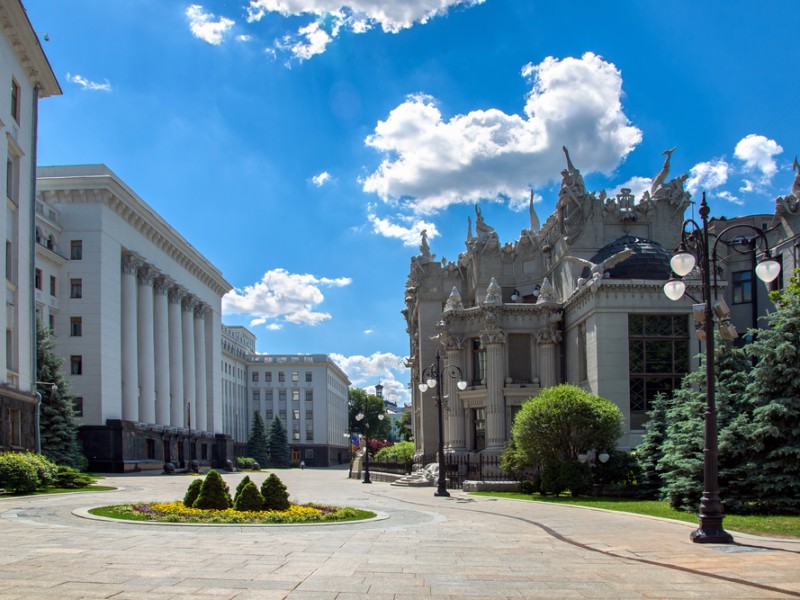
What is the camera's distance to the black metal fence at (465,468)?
42375mm

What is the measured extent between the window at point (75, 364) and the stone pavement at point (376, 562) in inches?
1670

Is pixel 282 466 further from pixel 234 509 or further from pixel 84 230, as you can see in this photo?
pixel 234 509

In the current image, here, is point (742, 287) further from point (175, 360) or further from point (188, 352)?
point (188, 352)

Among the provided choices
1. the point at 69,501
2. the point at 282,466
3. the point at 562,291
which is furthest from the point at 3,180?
the point at 282,466

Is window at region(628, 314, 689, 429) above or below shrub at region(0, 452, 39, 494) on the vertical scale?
above

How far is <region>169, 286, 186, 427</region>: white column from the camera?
78.5m

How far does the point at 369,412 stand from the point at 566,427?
142 m

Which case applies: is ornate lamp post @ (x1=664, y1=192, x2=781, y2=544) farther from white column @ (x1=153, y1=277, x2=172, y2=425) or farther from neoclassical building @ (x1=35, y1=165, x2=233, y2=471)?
white column @ (x1=153, y1=277, x2=172, y2=425)

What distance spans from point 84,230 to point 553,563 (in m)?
55.4

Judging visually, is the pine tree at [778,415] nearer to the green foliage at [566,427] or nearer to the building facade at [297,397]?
the green foliage at [566,427]

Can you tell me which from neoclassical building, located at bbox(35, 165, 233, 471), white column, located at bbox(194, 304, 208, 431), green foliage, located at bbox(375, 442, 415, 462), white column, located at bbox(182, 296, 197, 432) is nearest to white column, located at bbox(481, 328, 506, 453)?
green foliage, located at bbox(375, 442, 415, 462)

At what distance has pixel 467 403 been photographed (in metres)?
50.6

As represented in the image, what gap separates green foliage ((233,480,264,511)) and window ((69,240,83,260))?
45.0 meters

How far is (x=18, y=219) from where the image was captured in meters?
38.6
